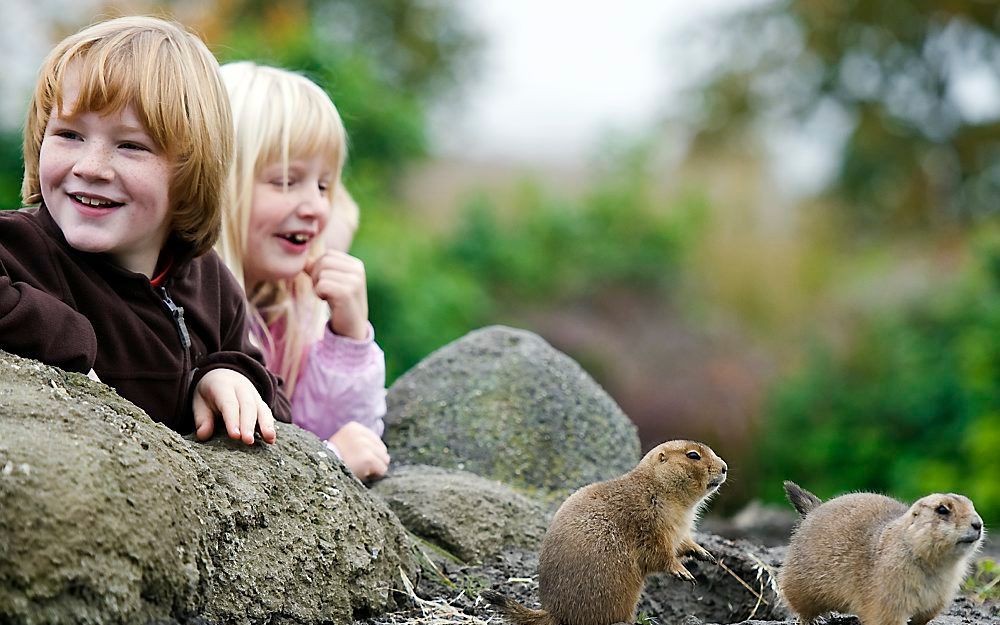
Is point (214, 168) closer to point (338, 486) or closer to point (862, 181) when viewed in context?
point (338, 486)

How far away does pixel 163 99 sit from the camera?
9.59 feet

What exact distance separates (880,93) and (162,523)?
76.8 feet

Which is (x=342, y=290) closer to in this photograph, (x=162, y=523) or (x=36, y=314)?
(x=36, y=314)

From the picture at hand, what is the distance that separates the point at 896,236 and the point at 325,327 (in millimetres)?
20007

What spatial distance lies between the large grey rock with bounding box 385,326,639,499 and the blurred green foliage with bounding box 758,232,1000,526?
4.79m

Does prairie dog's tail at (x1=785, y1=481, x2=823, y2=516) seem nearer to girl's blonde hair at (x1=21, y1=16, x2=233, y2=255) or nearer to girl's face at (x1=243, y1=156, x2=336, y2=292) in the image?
girl's blonde hair at (x1=21, y1=16, x2=233, y2=255)

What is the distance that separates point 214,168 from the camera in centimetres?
311

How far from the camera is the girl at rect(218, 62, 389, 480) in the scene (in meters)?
4.37

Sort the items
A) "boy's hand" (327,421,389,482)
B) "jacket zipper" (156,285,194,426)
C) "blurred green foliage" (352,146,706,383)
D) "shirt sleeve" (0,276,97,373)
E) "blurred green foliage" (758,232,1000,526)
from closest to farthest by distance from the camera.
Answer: "shirt sleeve" (0,276,97,373), "jacket zipper" (156,285,194,426), "boy's hand" (327,421,389,482), "blurred green foliage" (758,232,1000,526), "blurred green foliage" (352,146,706,383)

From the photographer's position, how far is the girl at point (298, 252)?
4.37m

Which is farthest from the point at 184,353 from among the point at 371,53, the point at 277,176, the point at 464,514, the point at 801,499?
the point at 371,53

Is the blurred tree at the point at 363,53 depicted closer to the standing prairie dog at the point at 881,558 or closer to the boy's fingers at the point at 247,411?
the boy's fingers at the point at 247,411

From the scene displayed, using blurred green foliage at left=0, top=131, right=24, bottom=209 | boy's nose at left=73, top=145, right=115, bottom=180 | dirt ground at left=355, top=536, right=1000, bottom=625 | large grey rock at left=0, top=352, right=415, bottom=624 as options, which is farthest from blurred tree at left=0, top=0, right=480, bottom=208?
dirt ground at left=355, top=536, right=1000, bottom=625

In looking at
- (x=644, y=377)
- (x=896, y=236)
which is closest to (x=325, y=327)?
(x=644, y=377)
